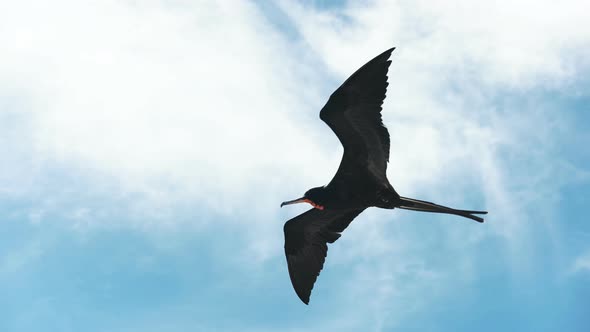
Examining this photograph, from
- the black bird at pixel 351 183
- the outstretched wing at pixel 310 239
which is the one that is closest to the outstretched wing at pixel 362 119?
the black bird at pixel 351 183

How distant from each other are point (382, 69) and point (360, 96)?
564 mm

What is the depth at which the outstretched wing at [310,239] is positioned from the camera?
11.5m

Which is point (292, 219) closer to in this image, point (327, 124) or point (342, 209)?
point (342, 209)

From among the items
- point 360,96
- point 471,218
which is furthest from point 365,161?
point 471,218

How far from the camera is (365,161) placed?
10445 millimetres

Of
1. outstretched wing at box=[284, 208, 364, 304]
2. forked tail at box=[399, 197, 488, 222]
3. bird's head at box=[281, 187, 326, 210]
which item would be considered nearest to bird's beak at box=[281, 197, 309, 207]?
bird's head at box=[281, 187, 326, 210]

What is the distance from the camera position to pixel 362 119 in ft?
33.0

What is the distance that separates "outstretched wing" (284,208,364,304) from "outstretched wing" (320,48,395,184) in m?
1.07

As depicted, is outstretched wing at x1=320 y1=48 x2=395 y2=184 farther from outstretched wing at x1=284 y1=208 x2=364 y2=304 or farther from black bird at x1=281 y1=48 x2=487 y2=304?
→ outstretched wing at x1=284 y1=208 x2=364 y2=304

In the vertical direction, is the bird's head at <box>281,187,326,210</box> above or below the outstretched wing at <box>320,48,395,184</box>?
below

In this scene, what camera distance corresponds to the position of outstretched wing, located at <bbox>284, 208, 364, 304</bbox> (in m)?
11.5

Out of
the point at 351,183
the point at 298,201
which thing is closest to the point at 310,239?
the point at 298,201

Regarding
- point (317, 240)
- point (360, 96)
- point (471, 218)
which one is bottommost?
point (471, 218)

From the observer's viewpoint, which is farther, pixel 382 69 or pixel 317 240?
pixel 317 240
